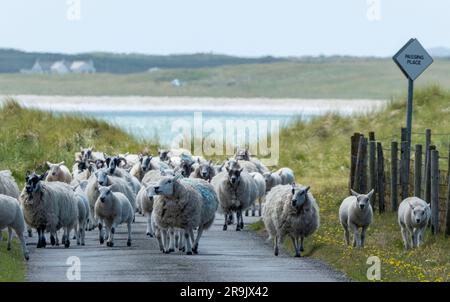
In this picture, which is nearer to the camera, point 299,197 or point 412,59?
point 299,197

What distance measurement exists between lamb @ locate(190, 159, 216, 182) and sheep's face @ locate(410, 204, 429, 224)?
953cm

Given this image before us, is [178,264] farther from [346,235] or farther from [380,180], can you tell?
[380,180]

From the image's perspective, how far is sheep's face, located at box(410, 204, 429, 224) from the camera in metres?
26.0

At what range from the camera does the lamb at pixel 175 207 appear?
26078 millimetres

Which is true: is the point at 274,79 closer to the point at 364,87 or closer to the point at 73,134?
the point at 364,87

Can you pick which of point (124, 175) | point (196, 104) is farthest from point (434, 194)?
point (196, 104)

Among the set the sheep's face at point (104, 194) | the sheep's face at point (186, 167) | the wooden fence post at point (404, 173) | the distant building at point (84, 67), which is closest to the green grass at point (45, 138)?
the sheep's face at point (186, 167)

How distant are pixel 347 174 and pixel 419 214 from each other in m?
21.0

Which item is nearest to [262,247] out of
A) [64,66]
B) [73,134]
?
[73,134]

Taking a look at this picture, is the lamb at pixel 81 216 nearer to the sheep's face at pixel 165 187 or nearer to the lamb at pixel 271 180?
the sheep's face at pixel 165 187

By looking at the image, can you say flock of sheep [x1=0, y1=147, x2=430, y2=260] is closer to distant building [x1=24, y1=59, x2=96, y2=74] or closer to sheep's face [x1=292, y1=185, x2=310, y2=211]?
sheep's face [x1=292, y1=185, x2=310, y2=211]

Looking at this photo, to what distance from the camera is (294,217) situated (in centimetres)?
2567

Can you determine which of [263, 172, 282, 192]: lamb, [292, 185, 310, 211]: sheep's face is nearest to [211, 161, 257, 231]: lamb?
[263, 172, 282, 192]: lamb

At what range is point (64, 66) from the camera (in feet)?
652
